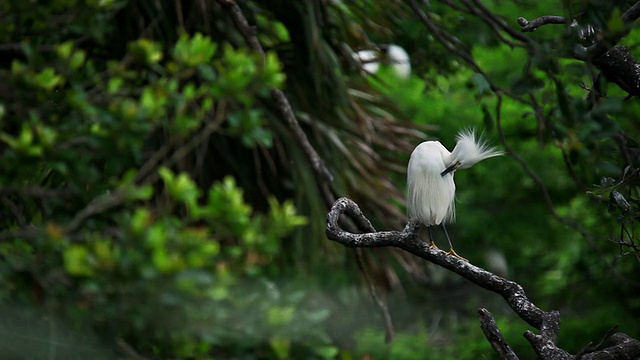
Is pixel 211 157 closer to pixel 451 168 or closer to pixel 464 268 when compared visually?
pixel 451 168

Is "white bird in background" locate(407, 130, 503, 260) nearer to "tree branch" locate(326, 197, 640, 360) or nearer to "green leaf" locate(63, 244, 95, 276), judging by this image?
"tree branch" locate(326, 197, 640, 360)

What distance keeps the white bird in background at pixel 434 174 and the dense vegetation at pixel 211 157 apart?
147mm

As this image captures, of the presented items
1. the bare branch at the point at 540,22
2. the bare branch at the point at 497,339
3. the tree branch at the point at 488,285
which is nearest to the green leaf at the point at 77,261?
the tree branch at the point at 488,285

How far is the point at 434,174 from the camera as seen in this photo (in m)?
2.41

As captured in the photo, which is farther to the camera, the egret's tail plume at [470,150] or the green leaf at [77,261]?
the egret's tail plume at [470,150]

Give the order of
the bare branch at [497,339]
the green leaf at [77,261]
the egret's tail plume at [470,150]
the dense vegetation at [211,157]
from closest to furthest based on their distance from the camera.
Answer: the green leaf at [77,261], the dense vegetation at [211,157], the bare branch at [497,339], the egret's tail plume at [470,150]

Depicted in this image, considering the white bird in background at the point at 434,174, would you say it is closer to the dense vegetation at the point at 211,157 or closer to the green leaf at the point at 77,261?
the dense vegetation at the point at 211,157

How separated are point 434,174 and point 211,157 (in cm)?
141

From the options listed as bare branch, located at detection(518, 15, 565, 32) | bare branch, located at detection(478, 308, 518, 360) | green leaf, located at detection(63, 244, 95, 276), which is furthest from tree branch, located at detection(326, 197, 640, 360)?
green leaf, located at detection(63, 244, 95, 276)

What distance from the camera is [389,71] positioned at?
9250mm

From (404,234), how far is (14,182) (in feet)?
3.21

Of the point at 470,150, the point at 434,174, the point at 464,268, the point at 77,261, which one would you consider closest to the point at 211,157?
the point at 434,174

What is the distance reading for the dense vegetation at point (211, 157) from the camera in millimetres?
1585

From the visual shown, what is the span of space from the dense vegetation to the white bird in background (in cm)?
15
